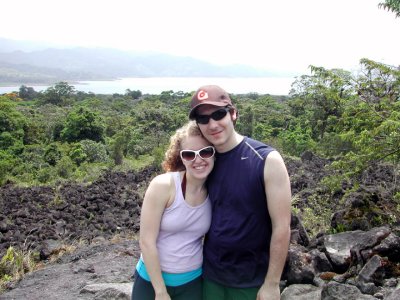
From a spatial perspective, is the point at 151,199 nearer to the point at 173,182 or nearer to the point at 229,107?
the point at 173,182

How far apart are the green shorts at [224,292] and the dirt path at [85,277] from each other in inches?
75.3

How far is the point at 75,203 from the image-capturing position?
34.4ft

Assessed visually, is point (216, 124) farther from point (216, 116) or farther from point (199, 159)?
point (199, 159)

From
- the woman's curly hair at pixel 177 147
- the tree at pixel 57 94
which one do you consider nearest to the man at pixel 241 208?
the woman's curly hair at pixel 177 147

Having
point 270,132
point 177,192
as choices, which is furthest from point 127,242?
point 270,132

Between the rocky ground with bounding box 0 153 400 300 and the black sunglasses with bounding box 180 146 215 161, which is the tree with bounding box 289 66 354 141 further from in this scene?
the black sunglasses with bounding box 180 146 215 161

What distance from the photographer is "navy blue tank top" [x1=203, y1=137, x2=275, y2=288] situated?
2.14m

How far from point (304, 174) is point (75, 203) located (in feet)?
18.6

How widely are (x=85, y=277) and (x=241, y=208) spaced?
147 inches

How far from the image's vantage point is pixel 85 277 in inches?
A: 211

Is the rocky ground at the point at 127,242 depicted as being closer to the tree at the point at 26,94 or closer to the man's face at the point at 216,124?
the man's face at the point at 216,124

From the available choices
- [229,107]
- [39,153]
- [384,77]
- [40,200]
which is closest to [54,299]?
[229,107]

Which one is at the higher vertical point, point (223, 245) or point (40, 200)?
point (223, 245)

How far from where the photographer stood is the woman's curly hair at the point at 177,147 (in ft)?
7.65
